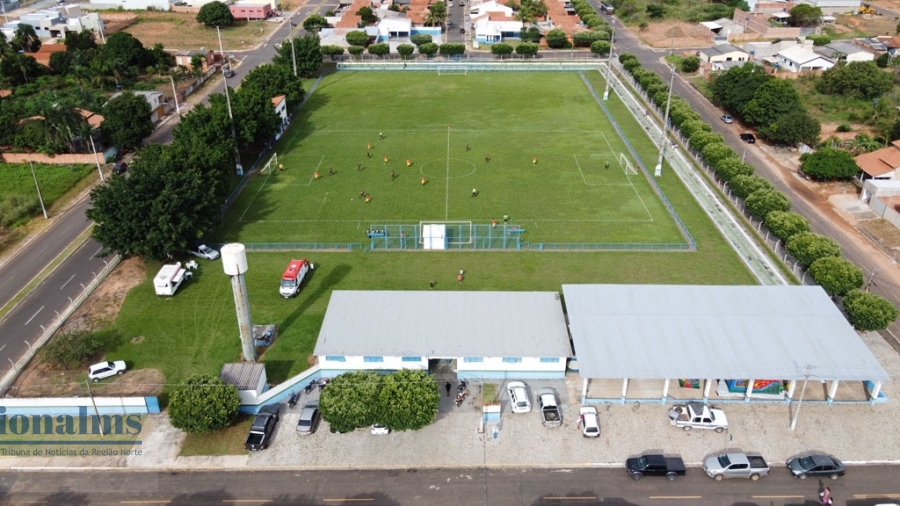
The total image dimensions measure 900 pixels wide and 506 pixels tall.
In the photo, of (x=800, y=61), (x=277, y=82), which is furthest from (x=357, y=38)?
(x=800, y=61)

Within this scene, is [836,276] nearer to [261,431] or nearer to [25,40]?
[261,431]

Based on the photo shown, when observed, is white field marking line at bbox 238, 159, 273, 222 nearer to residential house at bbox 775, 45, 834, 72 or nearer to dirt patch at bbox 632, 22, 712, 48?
residential house at bbox 775, 45, 834, 72

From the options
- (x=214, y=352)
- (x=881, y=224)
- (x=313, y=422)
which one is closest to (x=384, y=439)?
(x=313, y=422)

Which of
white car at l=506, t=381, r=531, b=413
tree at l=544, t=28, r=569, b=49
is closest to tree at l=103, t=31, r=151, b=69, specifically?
tree at l=544, t=28, r=569, b=49

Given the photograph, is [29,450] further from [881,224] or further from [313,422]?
[881,224]

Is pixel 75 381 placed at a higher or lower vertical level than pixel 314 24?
lower
